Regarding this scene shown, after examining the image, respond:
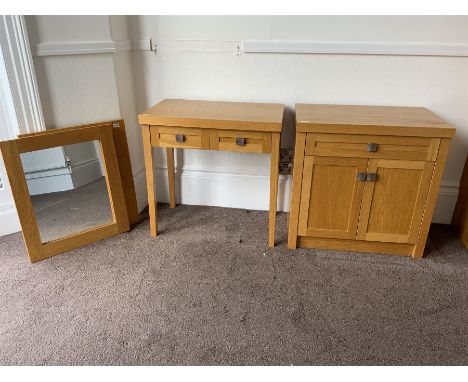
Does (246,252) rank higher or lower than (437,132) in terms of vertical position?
lower

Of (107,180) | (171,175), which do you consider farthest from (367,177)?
(107,180)

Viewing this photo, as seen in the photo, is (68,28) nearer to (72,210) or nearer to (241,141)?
(72,210)

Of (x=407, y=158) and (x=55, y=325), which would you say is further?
(x=407, y=158)

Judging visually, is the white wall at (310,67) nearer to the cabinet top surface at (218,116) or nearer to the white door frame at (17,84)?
the cabinet top surface at (218,116)

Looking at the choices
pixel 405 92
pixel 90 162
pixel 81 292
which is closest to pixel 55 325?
pixel 81 292

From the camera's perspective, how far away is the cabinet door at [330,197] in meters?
1.69

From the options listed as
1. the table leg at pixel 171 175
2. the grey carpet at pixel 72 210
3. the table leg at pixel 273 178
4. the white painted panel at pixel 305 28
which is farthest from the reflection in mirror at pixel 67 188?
the table leg at pixel 273 178

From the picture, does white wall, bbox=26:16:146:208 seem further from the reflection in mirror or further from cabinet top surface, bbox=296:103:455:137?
cabinet top surface, bbox=296:103:455:137

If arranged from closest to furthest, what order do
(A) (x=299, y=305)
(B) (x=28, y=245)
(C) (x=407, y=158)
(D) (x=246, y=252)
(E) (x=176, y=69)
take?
(A) (x=299, y=305) < (C) (x=407, y=158) < (B) (x=28, y=245) < (D) (x=246, y=252) < (E) (x=176, y=69)

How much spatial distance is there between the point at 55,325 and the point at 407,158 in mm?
1667

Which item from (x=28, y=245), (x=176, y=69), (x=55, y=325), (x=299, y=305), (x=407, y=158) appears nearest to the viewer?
(x=55, y=325)

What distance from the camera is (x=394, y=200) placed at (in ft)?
5.65

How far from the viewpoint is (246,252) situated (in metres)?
1.88

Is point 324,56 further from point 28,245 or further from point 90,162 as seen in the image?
point 28,245
